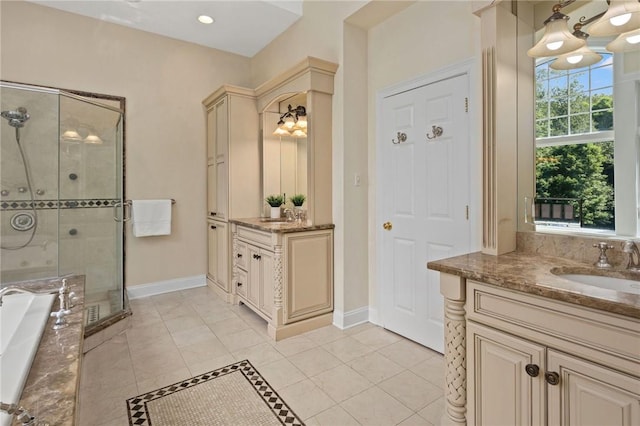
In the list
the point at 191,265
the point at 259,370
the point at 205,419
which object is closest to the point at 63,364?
the point at 205,419

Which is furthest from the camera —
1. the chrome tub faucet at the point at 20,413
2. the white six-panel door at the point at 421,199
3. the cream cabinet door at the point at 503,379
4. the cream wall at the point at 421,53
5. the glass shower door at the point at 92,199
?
the glass shower door at the point at 92,199

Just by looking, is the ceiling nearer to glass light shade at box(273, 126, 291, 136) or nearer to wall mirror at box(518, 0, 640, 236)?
glass light shade at box(273, 126, 291, 136)

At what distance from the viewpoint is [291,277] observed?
2.63m

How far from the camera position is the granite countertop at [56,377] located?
989mm

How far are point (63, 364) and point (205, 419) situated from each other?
74cm

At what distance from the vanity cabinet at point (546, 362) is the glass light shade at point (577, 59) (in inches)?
44.9

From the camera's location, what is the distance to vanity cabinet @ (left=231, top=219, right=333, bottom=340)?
260 centimetres

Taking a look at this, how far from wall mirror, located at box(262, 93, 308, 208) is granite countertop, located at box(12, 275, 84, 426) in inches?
84.0

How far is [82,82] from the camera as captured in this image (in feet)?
10.9

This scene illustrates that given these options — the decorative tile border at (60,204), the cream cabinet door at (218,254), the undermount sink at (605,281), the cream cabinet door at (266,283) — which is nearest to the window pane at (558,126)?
the undermount sink at (605,281)

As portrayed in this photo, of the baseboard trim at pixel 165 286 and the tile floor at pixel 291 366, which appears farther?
the baseboard trim at pixel 165 286

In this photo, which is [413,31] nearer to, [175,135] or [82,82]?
[175,135]

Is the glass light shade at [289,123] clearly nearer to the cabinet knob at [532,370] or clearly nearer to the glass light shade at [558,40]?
the glass light shade at [558,40]

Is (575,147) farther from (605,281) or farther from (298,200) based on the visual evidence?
(298,200)
